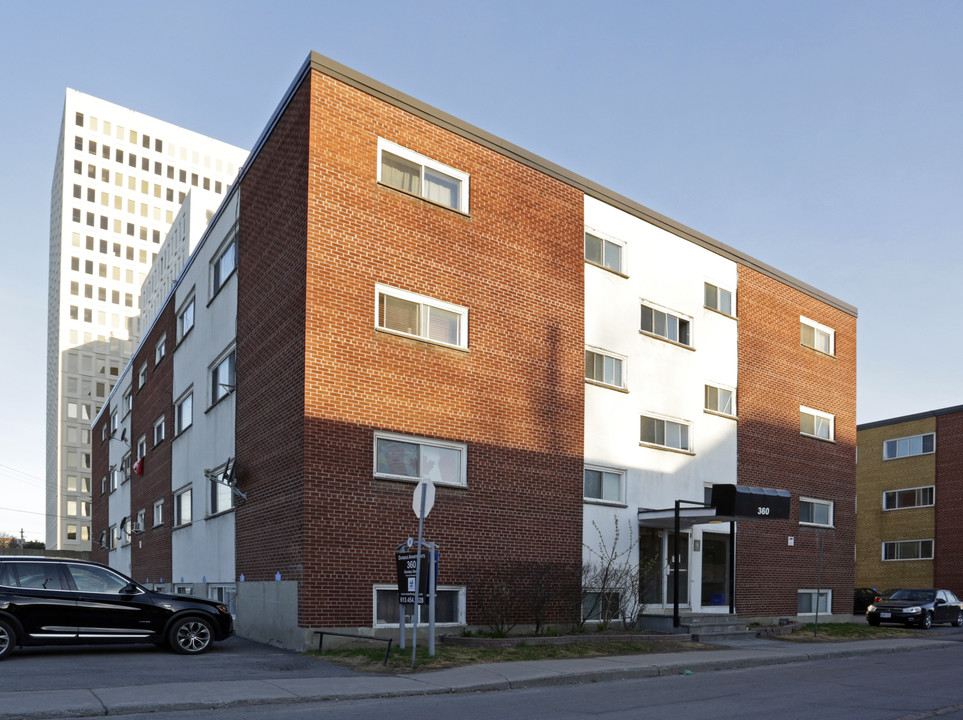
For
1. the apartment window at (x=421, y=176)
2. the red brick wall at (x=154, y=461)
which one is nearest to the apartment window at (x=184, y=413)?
the red brick wall at (x=154, y=461)

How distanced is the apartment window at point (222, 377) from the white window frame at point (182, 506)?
3218 mm

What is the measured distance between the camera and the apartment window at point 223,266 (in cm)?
2220

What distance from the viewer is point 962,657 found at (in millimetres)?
18328

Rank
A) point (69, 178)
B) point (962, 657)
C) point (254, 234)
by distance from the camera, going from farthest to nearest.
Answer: point (69, 178) < point (254, 234) < point (962, 657)

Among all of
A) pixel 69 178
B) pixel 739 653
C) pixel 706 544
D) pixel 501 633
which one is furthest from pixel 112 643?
pixel 69 178

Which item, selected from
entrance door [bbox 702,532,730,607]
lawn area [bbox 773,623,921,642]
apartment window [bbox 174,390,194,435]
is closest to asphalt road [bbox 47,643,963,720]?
lawn area [bbox 773,623,921,642]

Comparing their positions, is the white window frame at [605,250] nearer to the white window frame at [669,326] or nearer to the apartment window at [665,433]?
the white window frame at [669,326]

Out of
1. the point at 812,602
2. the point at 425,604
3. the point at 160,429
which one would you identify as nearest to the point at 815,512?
the point at 812,602

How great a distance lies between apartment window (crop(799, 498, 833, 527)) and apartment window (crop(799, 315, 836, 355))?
181 inches

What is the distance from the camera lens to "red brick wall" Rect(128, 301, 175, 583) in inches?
1087

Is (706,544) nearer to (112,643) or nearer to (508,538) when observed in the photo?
(508,538)

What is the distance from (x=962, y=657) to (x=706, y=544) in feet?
22.5

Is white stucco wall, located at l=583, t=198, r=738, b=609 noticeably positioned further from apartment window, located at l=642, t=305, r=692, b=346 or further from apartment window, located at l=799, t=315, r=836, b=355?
apartment window, located at l=799, t=315, r=836, b=355

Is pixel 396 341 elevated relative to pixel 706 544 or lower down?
elevated
